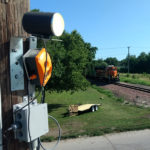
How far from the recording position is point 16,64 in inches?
75.5

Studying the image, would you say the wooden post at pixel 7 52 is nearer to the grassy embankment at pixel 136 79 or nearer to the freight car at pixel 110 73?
the grassy embankment at pixel 136 79

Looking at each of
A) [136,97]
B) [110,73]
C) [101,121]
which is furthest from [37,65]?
[110,73]

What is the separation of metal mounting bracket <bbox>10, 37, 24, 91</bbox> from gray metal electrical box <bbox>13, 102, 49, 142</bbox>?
0.22 metres

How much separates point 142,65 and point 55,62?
7033 centimetres

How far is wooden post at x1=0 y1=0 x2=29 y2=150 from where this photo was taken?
1.83m

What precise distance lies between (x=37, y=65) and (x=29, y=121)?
0.58 meters

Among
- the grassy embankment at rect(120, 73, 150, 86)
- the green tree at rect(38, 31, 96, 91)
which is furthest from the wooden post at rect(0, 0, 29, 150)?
the grassy embankment at rect(120, 73, 150, 86)

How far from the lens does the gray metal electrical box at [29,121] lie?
1871 millimetres

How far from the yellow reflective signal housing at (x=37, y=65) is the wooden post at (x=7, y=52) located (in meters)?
0.20

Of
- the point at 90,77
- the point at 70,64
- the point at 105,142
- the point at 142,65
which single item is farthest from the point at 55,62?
the point at 142,65

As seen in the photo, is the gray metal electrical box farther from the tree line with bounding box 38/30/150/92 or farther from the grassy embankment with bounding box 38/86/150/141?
the tree line with bounding box 38/30/150/92

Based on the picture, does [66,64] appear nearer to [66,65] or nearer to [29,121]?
[66,65]

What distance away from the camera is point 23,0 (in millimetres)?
2021

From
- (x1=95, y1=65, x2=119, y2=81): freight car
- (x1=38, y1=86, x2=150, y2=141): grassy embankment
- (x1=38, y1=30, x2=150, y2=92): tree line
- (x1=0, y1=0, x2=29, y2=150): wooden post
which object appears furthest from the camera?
(x1=95, y1=65, x2=119, y2=81): freight car
